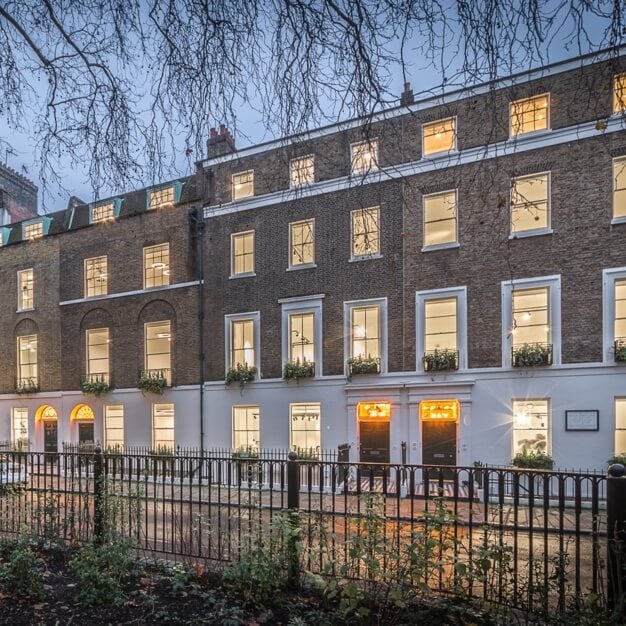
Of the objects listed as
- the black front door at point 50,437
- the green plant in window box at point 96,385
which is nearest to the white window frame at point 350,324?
the green plant in window box at point 96,385

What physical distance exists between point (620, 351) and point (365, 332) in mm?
7850

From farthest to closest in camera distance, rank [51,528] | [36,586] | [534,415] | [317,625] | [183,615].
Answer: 1. [534,415]
2. [51,528]
3. [36,586]
4. [183,615]
5. [317,625]

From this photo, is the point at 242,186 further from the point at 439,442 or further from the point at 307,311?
the point at 439,442

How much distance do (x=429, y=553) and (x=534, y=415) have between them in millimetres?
12818

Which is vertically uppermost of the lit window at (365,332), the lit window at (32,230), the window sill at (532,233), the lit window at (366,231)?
the lit window at (32,230)

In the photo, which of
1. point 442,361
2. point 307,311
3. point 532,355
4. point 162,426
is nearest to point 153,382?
point 162,426

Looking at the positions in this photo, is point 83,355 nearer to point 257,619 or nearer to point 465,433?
point 465,433

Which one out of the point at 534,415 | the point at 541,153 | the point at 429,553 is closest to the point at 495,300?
the point at 534,415

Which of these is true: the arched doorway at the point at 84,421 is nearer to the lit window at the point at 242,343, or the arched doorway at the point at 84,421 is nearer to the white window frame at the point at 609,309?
the lit window at the point at 242,343

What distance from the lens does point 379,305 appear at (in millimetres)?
18609

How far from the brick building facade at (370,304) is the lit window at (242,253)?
11 centimetres

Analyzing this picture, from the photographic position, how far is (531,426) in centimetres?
1620

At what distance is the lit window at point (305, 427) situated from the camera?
19.4 meters

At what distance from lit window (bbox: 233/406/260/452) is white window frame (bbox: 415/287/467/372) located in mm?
6809
